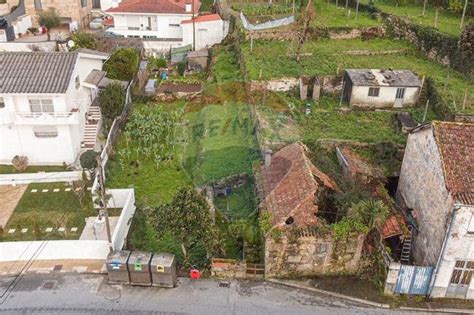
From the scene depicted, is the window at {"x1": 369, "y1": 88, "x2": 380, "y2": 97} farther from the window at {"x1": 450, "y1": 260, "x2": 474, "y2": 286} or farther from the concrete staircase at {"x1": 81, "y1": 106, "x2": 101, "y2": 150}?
the concrete staircase at {"x1": 81, "y1": 106, "x2": 101, "y2": 150}

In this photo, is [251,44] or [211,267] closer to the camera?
[211,267]

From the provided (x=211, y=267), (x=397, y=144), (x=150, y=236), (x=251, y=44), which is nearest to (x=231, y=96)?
(x=251, y=44)

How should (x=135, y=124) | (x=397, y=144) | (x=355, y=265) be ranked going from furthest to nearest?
(x=135, y=124) < (x=397, y=144) < (x=355, y=265)

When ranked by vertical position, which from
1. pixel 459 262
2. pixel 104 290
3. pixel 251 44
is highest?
pixel 251 44

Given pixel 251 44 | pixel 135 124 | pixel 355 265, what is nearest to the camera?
pixel 355 265

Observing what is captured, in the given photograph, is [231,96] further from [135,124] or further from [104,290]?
[104,290]

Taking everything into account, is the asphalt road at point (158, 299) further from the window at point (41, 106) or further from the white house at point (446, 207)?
the window at point (41, 106)

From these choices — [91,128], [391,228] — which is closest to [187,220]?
[391,228]
